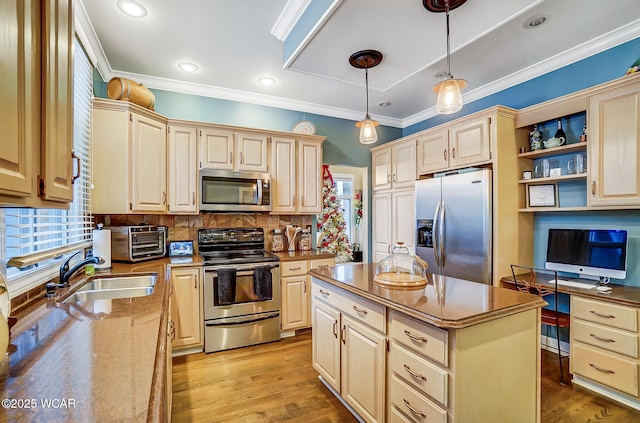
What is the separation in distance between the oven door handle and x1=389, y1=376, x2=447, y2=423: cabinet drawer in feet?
6.02

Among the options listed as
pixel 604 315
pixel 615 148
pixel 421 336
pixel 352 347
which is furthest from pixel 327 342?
pixel 615 148

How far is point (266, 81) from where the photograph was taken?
3391 mm

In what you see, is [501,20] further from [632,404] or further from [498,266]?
[632,404]

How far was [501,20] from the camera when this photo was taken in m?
1.84

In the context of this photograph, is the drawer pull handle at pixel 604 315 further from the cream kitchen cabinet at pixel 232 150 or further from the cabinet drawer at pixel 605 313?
the cream kitchen cabinet at pixel 232 150

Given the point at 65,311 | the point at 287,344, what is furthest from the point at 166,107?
the point at 287,344

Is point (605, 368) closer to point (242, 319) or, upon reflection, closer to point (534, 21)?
point (534, 21)

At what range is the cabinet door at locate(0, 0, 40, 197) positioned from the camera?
78 centimetres

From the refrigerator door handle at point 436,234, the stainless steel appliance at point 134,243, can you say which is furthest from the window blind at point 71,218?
the refrigerator door handle at point 436,234

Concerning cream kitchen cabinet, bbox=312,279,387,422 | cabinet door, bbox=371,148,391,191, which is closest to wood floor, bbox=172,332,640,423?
cream kitchen cabinet, bbox=312,279,387,422

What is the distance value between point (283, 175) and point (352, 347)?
7.35 ft

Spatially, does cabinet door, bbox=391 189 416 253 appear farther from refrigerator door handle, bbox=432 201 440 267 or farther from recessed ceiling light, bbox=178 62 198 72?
recessed ceiling light, bbox=178 62 198 72

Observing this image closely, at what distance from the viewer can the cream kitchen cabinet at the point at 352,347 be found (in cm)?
168

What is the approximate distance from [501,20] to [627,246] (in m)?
2.10
